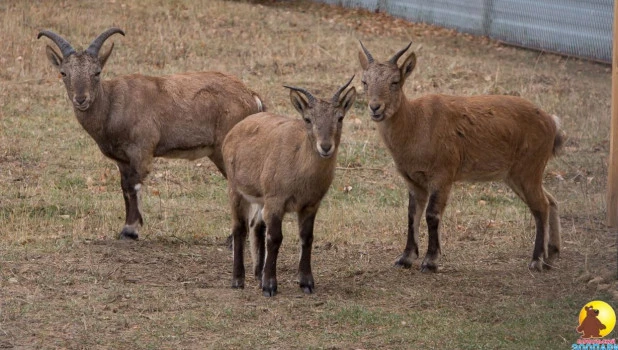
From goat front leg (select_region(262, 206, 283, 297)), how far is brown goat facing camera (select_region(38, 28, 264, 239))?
247 centimetres

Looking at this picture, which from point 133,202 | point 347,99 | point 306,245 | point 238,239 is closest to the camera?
point 347,99

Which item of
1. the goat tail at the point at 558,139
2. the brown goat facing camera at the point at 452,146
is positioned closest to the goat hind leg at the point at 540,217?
the brown goat facing camera at the point at 452,146

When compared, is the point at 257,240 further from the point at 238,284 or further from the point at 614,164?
the point at 614,164

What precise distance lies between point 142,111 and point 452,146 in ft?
10.9

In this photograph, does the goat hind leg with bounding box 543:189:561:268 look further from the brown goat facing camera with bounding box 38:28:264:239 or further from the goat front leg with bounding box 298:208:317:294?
the brown goat facing camera with bounding box 38:28:264:239

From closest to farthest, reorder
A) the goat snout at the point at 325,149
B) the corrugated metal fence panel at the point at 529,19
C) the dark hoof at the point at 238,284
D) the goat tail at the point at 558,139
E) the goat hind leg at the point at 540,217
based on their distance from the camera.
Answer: the goat snout at the point at 325,149 → the dark hoof at the point at 238,284 → the goat hind leg at the point at 540,217 → the goat tail at the point at 558,139 → the corrugated metal fence panel at the point at 529,19

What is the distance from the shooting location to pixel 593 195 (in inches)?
468

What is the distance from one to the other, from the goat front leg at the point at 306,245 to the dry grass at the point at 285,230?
0.16m

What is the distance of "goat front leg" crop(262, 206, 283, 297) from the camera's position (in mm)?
8992

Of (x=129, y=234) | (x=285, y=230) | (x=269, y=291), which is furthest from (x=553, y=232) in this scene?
(x=129, y=234)

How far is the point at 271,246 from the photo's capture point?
901 cm

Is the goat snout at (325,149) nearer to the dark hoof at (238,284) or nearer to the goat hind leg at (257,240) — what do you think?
the goat hind leg at (257,240)

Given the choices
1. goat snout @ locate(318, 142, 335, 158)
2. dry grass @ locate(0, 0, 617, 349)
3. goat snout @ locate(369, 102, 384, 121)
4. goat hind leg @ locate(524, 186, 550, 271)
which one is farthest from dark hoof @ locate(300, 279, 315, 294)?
goat hind leg @ locate(524, 186, 550, 271)

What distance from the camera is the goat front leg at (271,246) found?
8992mm
